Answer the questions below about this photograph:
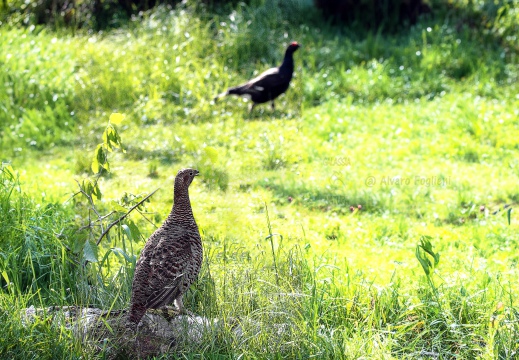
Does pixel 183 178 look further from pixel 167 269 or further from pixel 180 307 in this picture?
pixel 180 307

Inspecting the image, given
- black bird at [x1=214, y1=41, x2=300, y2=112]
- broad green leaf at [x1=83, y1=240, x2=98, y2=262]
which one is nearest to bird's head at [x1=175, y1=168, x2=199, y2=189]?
broad green leaf at [x1=83, y1=240, x2=98, y2=262]

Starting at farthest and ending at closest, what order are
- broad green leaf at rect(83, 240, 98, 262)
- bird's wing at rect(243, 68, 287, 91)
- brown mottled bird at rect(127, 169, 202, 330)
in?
1. bird's wing at rect(243, 68, 287, 91)
2. broad green leaf at rect(83, 240, 98, 262)
3. brown mottled bird at rect(127, 169, 202, 330)

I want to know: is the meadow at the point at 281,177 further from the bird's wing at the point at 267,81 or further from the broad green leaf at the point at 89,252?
the bird's wing at the point at 267,81

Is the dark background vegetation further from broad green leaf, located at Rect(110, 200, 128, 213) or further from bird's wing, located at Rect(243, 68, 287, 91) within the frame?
broad green leaf, located at Rect(110, 200, 128, 213)

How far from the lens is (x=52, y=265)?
4.71m

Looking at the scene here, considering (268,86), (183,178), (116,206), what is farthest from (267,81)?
(116,206)

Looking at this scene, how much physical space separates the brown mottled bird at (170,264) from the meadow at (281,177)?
0.61 feet

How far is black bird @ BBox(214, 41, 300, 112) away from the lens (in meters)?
10.1

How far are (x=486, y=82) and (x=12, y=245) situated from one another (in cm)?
771

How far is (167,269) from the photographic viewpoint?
14.1 ft

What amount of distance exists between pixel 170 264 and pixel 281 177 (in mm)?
3741

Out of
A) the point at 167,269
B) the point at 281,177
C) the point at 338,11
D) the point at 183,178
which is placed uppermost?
the point at 183,178

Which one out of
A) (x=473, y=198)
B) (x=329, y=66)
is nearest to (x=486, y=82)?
(x=329, y=66)

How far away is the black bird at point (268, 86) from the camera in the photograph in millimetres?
10117
